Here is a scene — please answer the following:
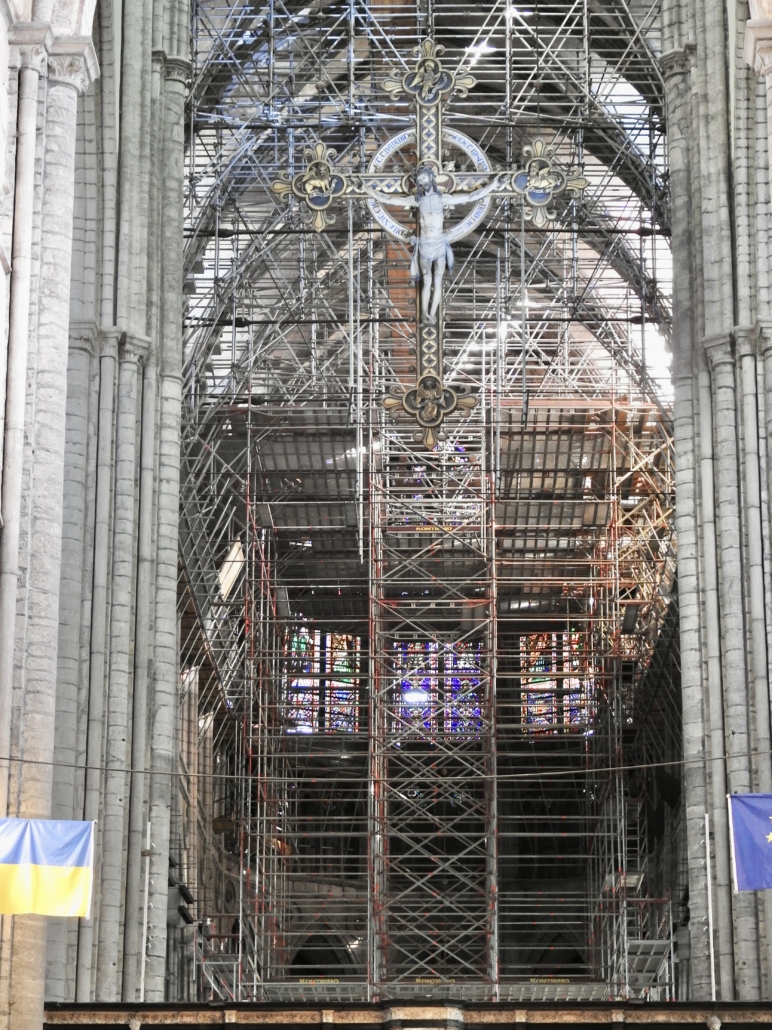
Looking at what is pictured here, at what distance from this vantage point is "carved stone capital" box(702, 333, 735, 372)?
2869cm

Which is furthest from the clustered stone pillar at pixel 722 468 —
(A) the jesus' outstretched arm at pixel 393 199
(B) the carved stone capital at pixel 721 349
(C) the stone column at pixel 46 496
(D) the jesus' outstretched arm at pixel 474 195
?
(C) the stone column at pixel 46 496

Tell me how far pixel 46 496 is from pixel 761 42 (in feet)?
28.6

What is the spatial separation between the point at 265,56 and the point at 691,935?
16.2 m

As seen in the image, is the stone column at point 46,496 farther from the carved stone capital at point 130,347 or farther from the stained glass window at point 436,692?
the stained glass window at point 436,692

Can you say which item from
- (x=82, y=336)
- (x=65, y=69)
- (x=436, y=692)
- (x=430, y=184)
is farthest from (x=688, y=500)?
(x=65, y=69)

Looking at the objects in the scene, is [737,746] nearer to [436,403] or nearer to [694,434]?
[694,434]

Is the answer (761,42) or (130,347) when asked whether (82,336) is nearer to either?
(130,347)

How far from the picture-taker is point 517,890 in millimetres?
46531

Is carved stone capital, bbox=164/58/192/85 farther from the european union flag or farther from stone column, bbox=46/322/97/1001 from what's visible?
the european union flag

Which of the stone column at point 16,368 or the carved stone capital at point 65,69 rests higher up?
the carved stone capital at point 65,69

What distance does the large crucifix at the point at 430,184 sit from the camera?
22.3 m

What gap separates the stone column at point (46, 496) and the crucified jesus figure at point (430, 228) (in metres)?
3.05

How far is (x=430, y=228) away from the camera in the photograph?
22531mm

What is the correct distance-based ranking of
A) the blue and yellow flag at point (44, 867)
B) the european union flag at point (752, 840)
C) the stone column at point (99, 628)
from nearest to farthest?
the blue and yellow flag at point (44, 867)
the european union flag at point (752, 840)
the stone column at point (99, 628)
